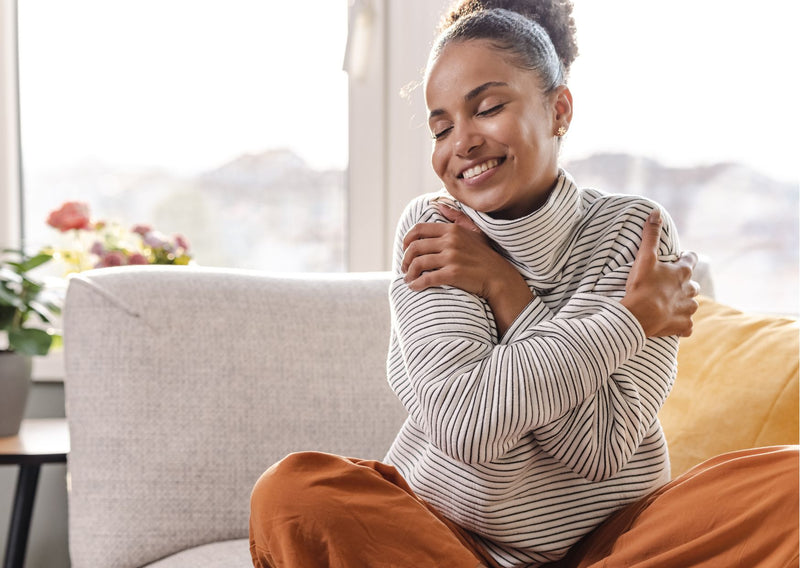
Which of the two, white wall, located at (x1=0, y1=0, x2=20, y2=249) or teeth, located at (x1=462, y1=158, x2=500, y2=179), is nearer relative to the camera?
teeth, located at (x1=462, y1=158, x2=500, y2=179)

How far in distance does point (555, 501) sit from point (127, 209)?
1.59 metres

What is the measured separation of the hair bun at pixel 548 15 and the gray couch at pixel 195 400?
0.61 m

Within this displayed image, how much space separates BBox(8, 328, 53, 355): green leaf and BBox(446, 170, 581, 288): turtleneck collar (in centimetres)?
106

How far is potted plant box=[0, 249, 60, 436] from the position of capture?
1.86m

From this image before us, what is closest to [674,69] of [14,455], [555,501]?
[555,501]

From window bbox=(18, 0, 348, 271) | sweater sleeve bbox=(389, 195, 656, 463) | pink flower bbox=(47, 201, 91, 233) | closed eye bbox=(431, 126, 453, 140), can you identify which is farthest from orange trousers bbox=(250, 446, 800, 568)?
window bbox=(18, 0, 348, 271)

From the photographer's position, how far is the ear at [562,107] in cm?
125

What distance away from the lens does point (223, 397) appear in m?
1.53

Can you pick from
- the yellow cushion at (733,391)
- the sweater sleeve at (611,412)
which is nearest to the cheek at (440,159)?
the sweater sleeve at (611,412)

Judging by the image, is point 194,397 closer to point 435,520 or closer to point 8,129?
point 435,520

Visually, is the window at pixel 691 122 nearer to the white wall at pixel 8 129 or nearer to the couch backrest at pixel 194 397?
the couch backrest at pixel 194 397

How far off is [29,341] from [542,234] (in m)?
1.19

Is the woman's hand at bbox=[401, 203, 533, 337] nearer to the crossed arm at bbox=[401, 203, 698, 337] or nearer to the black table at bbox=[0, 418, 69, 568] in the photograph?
the crossed arm at bbox=[401, 203, 698, 337]

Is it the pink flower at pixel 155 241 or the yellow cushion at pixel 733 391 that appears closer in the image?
the yellow cushion at pixel 733 391
